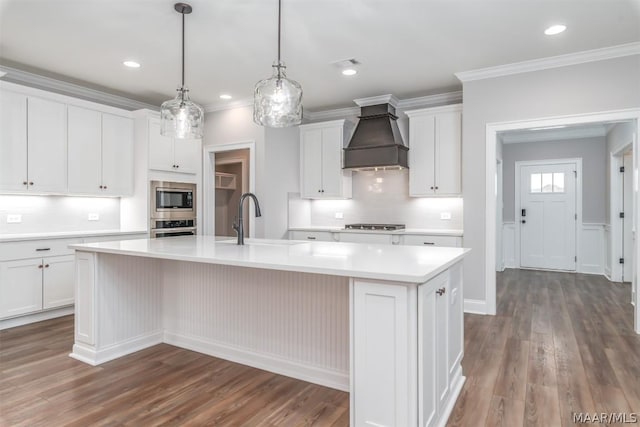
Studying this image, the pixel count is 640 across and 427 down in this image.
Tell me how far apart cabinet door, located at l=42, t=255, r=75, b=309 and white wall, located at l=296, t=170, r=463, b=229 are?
11.2 feet

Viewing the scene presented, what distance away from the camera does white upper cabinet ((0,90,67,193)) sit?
3.79 m

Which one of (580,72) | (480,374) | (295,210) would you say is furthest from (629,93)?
(295,210)

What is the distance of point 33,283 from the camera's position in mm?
3826

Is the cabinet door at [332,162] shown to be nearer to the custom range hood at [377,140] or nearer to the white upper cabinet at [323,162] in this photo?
the white upper cabinet at [323,162]

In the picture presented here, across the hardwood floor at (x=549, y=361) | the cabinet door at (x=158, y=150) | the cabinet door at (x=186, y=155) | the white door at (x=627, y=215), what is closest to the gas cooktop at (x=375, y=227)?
the hardwood floor at (x=549, y=361)

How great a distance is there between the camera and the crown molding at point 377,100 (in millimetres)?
5043

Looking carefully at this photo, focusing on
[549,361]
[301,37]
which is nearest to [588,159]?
[549,361]

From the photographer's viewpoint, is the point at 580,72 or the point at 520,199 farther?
the point at 520,199

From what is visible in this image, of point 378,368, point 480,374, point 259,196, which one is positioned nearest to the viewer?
point 378,368

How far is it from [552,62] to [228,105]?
401 centimetres

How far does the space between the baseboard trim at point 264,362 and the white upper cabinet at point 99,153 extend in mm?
2348

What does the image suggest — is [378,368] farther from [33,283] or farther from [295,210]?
[295,210]

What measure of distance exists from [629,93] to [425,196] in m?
2.25

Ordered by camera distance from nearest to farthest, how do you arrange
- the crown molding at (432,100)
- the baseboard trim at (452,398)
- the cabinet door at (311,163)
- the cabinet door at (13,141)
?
1. the baseboard trim at (452,398)
2. the cabinet door at (13,141)
3. the crown molding at (432,100)
4. the cabinet door at (311,163)
